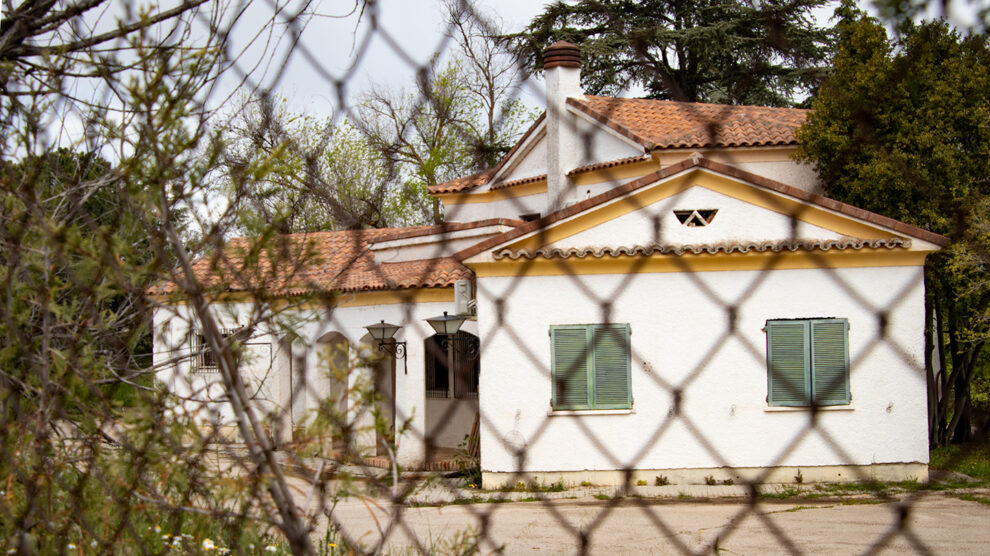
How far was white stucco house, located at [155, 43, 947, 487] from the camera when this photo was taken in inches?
38.7

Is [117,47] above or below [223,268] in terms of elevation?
above

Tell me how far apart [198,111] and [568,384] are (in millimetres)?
4977

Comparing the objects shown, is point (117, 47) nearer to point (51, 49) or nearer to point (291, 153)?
point (51, 49)

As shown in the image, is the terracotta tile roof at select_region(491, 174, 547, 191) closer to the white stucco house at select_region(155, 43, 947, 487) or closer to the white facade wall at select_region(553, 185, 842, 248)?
the white stucco house at select_region(155, 43, 947, 487)

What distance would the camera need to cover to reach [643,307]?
346cm

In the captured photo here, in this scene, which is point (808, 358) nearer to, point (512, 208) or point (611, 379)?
point (512, 208)

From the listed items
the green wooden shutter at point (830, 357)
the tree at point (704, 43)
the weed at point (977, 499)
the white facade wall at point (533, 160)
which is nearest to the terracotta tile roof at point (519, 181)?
the white facade wall at point (533, 160)

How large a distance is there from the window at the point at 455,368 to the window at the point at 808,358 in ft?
7.19

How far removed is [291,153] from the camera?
30.0 inches

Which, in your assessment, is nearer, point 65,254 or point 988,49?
point 988,49

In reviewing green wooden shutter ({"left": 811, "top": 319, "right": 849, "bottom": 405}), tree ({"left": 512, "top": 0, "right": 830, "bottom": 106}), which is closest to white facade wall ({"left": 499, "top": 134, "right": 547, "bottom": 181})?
tree ({"left": 512, "top": 0, "right": 830, "bottom": 106})

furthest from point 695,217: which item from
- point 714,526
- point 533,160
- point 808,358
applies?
point 533,160

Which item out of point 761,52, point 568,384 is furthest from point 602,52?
point 568,384

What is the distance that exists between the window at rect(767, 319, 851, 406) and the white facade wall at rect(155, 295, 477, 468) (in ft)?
5.53
